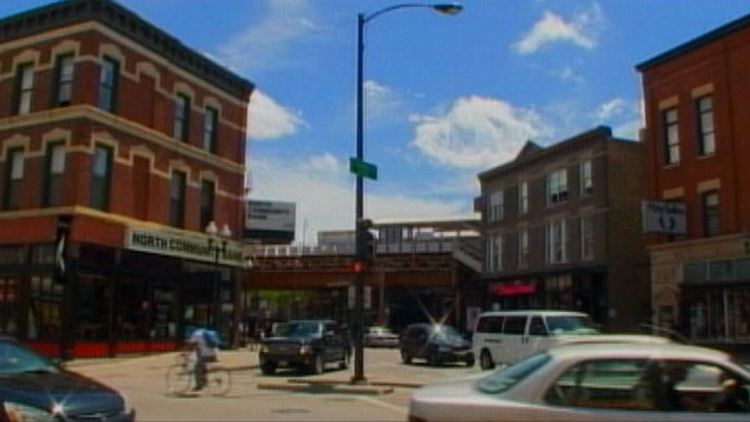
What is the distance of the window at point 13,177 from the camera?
34281 millimetres

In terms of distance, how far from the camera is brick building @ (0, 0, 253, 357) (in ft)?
106

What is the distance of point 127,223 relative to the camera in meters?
34.2

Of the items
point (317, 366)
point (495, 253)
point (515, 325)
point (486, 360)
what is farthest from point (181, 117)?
point (495, 253)

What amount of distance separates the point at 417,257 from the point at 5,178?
129 feet

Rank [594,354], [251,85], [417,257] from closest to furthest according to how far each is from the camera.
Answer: [594,354] → [251,85] → [417,257]

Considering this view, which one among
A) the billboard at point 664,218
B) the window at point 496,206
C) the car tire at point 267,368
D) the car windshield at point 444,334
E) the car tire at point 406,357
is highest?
the window at point 496,206

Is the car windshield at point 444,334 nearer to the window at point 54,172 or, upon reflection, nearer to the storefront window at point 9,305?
the window at point 54,172

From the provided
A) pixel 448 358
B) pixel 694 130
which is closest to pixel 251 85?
pixel 448 358

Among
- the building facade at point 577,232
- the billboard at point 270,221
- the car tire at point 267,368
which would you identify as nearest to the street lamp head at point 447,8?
the car tire at point 267,368

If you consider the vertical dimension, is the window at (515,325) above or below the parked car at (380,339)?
above

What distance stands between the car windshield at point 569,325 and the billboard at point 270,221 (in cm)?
4939

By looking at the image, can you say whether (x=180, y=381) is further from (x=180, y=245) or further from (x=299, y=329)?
(x=180, y=245)

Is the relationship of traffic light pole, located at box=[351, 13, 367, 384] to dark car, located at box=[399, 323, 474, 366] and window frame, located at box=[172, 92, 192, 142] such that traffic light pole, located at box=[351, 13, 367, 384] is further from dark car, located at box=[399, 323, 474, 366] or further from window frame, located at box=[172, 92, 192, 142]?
window frame, located at box=[172, 92, 192, 142]

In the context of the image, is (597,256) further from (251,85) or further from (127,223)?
(127,223)
